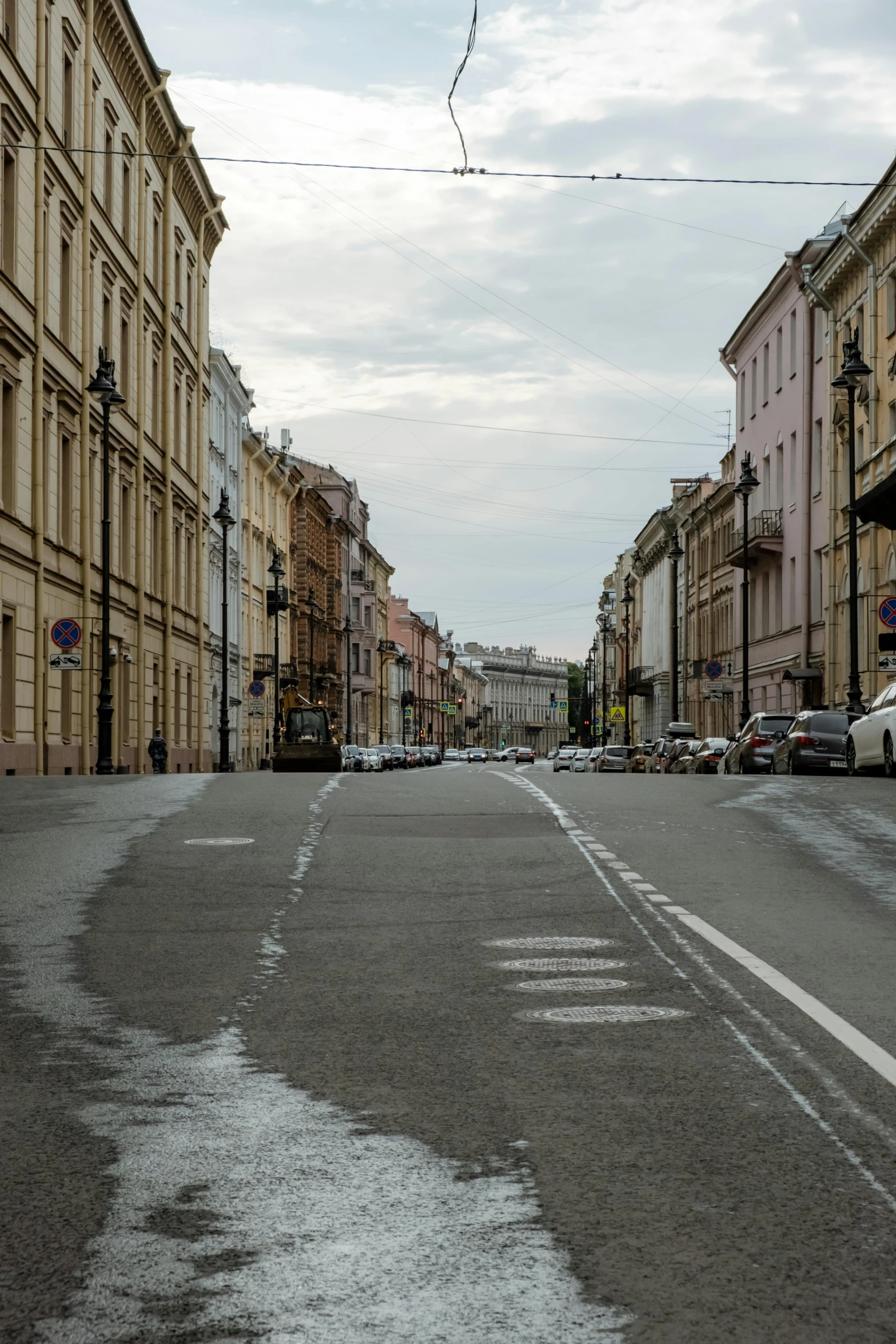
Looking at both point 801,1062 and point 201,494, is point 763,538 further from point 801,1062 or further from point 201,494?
point 801,1062

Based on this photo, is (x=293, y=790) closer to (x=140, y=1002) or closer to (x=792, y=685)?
(x=140, y=1002)

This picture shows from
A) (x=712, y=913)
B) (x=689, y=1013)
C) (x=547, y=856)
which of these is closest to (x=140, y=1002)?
(x=689, y=1013)

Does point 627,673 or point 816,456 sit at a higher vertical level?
point 816,456

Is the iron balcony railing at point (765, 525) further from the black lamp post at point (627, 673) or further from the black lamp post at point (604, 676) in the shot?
the black lamp post at point (604, 676)

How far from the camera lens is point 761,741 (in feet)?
116

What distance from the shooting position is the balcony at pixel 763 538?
58.8 meters

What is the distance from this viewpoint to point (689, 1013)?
7531 millimetres

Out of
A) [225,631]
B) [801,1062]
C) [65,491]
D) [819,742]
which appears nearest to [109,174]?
[65,491]

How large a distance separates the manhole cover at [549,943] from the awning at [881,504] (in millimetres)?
20138

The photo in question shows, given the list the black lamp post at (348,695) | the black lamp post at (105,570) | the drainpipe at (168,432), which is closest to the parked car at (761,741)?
the black lamp post at (105,570)

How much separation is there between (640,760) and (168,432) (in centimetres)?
1919

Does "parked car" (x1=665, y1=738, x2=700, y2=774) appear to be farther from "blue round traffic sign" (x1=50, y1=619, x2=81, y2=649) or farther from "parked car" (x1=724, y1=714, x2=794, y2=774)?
"blue round traffic sign" (x1=50, y1=619, x2=81, y2=649)

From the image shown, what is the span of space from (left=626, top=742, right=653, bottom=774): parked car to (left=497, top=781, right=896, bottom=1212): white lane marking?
46.6 metres

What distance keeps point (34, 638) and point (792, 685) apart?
29.7m
